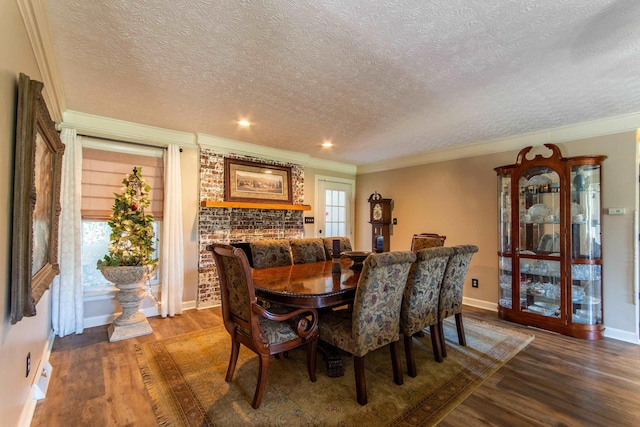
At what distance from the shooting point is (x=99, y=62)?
2203mm

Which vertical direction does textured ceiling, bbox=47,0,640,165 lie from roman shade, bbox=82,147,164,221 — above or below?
above

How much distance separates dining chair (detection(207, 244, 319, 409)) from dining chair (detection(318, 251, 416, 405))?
23 cm

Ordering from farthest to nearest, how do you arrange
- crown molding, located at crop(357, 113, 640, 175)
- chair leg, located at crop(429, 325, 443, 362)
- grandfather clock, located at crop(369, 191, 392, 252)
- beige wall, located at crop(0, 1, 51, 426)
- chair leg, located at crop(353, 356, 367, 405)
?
grandfather clock, located at crop(369, 191, 392, 252), crown molding, located at crop(357, 113, 640, 175), chair leg, located at crop(429, 325, 443, 362), chair leg, located at crop(353, 356, 367, 405), beige wall, located at crop(0, 1, 51, 426)

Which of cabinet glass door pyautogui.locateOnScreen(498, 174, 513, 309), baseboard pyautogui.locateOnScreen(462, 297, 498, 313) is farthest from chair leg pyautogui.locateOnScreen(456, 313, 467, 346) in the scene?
baseboard pyautogui.locateOnScreen(462, 297, 498, 313)

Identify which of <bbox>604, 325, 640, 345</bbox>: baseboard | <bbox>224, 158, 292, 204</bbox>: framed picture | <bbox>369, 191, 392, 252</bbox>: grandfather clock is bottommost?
<bbox>604, 325, 640, 345</bbox>: baseboard

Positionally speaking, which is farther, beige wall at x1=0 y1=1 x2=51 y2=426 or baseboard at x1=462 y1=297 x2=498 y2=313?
baseboard at x1=462 y1=297 x2=498 y2=313

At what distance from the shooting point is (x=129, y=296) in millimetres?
3248

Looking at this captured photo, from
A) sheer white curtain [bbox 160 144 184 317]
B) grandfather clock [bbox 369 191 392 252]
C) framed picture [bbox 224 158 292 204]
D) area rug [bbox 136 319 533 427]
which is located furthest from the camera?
grandfather clock [bbox 369 191 392 252]

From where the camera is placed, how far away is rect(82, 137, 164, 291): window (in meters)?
3.46

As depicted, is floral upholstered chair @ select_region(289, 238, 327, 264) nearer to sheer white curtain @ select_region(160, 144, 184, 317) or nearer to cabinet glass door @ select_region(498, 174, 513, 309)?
sheer white curtain @ select_region(160, 144, 184, 317)

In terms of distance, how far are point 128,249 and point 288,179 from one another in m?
2.54

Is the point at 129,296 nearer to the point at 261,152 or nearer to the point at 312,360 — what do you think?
the point at 312,360

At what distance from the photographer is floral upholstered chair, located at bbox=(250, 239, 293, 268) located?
334cm

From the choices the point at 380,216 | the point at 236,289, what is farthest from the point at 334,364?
the point at 380,216
